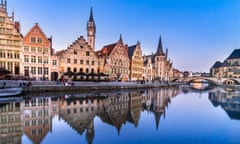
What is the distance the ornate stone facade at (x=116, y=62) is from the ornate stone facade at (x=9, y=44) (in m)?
18.1

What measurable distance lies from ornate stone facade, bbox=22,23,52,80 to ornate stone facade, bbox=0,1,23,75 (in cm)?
110

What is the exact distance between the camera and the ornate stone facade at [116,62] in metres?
41.1

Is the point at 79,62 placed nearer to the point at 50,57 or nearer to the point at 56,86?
the point at 50,57

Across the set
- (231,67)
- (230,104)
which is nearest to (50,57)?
(230,104)

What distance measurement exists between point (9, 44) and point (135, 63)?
106ft

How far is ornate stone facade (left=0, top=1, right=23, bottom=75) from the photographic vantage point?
28375mm

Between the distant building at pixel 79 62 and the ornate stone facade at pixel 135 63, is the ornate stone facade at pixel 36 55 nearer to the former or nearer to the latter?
the distant building at pixel 79 62

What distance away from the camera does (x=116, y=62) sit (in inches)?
1706

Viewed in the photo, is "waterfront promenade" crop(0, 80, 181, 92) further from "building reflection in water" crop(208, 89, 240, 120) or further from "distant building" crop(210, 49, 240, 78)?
"distant building" crop(210, 49, 240, 78)

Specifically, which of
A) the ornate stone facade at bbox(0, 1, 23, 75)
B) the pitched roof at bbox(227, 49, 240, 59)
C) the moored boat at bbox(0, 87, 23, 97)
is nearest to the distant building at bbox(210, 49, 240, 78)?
the pitched roof at bbox(227, 49, 240, 59)

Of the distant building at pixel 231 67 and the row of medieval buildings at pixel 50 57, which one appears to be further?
the distant building at pixel 231 67

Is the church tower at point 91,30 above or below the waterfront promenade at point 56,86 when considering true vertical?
above

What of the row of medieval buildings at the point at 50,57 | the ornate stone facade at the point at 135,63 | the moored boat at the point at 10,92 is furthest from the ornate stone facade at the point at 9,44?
the ornate stone facade at the point at 135,63

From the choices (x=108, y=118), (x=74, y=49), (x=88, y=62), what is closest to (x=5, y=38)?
(x=74, y=49)
